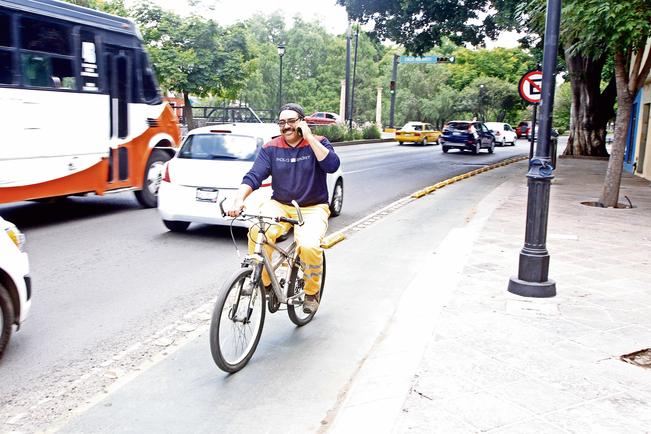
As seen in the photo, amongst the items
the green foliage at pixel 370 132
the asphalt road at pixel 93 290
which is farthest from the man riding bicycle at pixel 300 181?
the green foliage at pixel 370 132

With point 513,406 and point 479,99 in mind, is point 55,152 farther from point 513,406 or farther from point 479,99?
point 479,99

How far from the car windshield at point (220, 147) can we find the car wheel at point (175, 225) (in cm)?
95

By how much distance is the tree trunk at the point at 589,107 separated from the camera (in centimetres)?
2533

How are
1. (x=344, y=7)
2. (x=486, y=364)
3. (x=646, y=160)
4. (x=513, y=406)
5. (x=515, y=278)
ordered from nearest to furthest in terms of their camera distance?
(x=513, y=406), (x=486, y=364), (x=515, y=278), (x=646, y=160), (x=344, y=7)

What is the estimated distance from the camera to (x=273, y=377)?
4355 mm

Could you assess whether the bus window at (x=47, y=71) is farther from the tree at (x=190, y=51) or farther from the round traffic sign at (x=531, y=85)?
the tree at (x=190, y=51)

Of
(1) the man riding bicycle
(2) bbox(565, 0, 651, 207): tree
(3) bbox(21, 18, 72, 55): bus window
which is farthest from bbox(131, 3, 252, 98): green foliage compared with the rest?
(1) the man riding bicycle

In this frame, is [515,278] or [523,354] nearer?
[523,354]

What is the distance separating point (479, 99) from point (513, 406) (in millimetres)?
70148

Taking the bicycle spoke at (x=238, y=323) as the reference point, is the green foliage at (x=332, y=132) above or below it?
above

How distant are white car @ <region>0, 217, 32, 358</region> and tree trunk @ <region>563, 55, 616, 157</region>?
23.0 m

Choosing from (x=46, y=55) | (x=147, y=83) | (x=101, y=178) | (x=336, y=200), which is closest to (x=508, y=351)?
(x=336, y=200)

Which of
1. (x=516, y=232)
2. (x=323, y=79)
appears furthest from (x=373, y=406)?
(x=323, y=79)

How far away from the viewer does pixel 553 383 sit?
3.97m
